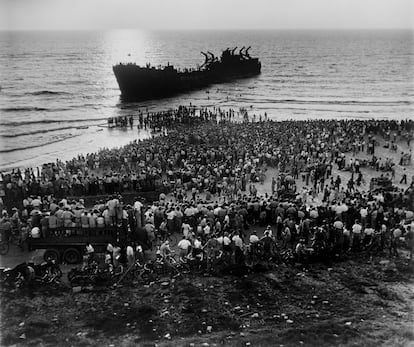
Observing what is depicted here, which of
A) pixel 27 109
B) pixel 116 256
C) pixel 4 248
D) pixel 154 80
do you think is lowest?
pixel 27 109

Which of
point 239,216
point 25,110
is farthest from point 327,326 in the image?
point 25,110

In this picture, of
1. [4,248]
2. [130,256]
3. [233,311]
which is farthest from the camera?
[4,248]

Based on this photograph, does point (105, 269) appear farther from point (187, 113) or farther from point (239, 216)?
point (187, 113)

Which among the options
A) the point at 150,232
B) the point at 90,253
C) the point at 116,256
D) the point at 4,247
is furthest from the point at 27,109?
the point at 116,256

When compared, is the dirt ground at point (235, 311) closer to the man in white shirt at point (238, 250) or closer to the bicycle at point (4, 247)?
the man in white shirt at point (238, 250)

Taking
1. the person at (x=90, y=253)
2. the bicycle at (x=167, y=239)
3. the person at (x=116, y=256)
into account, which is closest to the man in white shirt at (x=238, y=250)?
the bicycle at (x=167, y=239)

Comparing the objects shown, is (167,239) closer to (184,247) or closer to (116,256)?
(184,247)
